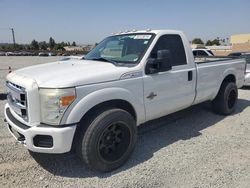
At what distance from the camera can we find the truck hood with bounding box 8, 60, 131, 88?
3.22 metres

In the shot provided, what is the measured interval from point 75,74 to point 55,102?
491 mm

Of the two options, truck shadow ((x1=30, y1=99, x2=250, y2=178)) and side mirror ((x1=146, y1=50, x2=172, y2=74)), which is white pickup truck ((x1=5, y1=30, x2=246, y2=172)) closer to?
side mirror ((x1=146, y1=50, x2=172, y2=74))

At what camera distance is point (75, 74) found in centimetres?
343

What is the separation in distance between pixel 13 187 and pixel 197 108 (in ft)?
16.4

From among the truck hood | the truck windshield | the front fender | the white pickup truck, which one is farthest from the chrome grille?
the truck windshield

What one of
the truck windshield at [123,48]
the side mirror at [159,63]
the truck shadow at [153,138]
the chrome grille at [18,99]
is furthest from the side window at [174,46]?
the chrome grille at [18,99]

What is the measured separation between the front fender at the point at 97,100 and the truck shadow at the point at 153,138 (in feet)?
2.65

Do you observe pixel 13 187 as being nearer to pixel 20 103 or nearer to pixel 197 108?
pixel 20 103

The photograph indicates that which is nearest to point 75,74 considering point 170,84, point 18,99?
point 18,99

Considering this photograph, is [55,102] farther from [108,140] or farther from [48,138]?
[108,140]

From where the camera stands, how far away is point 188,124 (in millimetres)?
5734

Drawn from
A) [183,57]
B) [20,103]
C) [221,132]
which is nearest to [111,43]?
[183,57]

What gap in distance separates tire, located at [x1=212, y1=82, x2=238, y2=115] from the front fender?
115 inches

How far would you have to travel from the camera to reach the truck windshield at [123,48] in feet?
13.9
